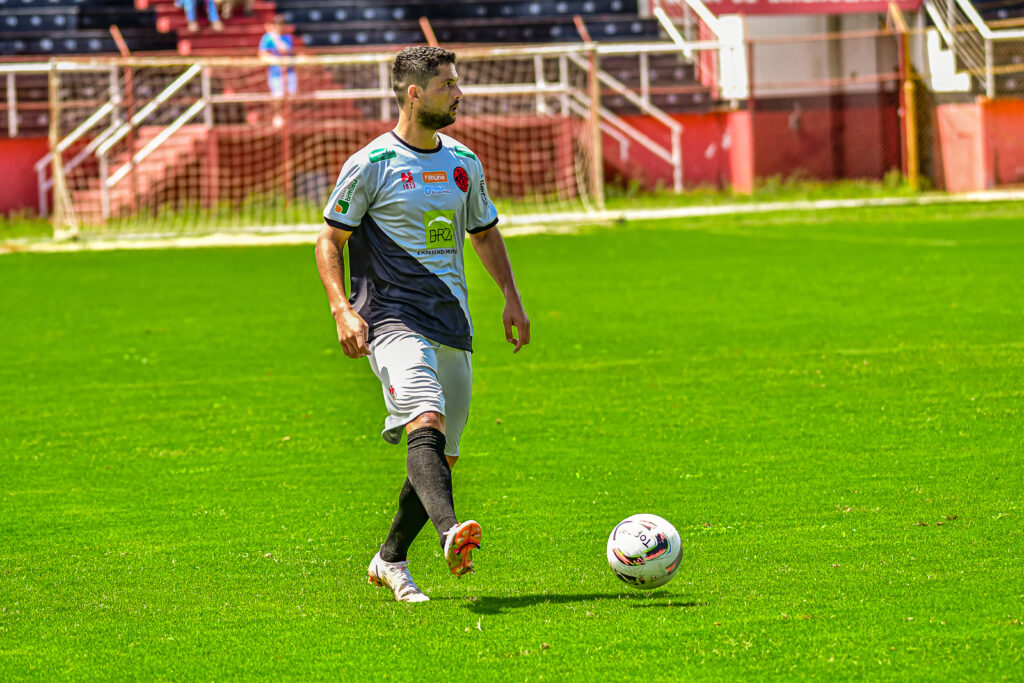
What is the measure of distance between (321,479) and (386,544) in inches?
86.2

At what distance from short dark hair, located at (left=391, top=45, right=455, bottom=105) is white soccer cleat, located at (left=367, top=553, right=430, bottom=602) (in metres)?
1.66

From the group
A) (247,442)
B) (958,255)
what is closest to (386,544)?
(247,442)

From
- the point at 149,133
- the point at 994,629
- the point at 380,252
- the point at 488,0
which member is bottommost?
the point at 994,629

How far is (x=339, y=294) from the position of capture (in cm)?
528

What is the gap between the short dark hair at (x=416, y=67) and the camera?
530 centimetres

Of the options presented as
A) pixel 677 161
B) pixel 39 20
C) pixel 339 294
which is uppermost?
pixel 39 20

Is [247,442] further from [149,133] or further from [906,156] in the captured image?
[906,156]

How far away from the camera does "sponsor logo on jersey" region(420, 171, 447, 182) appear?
5426 mm

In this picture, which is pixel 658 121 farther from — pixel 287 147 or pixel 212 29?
pixel 212 29

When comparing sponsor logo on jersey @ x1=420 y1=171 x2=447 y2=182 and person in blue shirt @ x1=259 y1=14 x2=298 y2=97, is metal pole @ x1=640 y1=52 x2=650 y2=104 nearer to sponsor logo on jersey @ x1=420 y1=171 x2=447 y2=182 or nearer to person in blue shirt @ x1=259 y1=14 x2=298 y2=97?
person in blue shirt @ x1=259 y1=14 x2=298 y2=97

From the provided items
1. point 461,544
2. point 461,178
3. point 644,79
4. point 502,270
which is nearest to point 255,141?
point 644,79

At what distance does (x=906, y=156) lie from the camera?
29.2m

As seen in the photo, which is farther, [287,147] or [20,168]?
[20,168]

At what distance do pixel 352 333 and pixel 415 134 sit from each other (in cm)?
78
